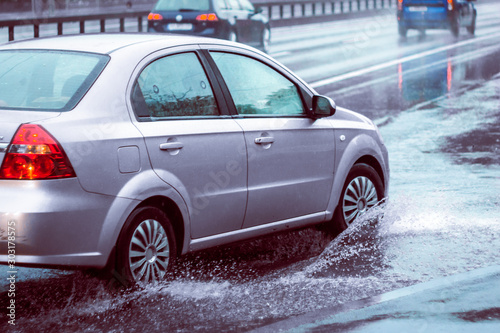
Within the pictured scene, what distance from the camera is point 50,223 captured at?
501 centimetres

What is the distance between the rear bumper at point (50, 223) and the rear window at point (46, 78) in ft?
1.63

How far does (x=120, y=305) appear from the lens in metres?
5.33

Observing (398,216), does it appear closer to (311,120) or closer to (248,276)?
(311,120)

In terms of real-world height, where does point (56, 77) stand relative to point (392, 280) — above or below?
above

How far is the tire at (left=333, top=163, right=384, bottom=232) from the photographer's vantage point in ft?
23.4

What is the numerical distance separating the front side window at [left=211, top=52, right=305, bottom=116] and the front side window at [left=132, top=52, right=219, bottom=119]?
0.77 ft

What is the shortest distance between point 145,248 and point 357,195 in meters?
2.27

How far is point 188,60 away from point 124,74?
62cm

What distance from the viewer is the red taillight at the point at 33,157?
16.5 ft

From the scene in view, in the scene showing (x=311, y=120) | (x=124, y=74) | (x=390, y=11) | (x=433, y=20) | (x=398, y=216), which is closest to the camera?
(x=124, y=74)

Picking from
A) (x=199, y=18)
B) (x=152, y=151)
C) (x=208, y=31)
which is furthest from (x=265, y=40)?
(x=152, y=151)

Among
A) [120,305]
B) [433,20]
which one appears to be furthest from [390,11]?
[120,305]

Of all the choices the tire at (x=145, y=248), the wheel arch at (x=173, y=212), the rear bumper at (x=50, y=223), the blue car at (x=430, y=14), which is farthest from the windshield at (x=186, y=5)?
the rear bumper at (x=50, y=223)

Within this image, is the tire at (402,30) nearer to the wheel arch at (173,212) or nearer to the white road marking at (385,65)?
the white road marking at (385,65)
